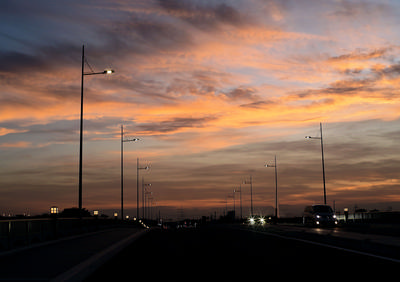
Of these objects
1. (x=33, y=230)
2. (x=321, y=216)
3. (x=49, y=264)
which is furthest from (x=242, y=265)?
(x=321, y=216)

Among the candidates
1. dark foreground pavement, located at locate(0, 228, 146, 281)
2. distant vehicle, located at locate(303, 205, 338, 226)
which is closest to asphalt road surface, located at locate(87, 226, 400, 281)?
dark foreground pavement, located at locate(0, 228, 146, 281)

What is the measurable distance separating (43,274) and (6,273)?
113cm

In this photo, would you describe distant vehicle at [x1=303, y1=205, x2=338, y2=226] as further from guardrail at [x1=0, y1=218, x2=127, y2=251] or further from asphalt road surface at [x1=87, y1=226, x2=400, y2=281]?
asphalt road surface at [x1=87, y1=226, x2=400, y2=281]

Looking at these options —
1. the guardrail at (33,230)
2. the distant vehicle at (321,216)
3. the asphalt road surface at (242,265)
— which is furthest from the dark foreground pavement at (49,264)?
the distant vehicle at (321,216)

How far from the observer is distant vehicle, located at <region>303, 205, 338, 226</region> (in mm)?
56000

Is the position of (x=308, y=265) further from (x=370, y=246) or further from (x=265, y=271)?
A: (x=370, y=246)

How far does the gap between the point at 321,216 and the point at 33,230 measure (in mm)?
35770

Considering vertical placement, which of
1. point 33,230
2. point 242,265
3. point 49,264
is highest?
point 33,230

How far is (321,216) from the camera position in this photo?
5609 centimetres

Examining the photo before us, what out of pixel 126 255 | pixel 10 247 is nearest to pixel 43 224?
pixel 10 247

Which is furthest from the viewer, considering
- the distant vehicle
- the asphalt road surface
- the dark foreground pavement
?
the distant vehicle

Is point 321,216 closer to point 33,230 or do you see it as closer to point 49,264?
point 33,230

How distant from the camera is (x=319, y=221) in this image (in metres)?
55.8

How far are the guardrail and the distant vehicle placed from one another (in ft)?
88.5
